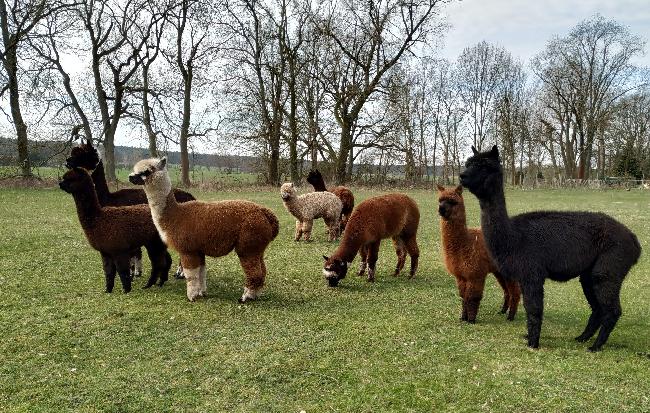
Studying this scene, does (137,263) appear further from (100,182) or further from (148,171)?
(148,171)

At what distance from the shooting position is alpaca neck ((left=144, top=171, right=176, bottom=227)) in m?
6.71

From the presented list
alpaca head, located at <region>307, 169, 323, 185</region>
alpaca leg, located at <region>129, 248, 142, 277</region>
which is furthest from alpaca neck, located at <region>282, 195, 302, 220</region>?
alpaca leg, located at <region>129, 248, 142, 277</region>

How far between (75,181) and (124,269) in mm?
1433

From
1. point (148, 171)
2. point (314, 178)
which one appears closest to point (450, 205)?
point (148, 171)

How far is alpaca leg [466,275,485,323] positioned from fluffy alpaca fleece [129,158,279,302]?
2.70 m

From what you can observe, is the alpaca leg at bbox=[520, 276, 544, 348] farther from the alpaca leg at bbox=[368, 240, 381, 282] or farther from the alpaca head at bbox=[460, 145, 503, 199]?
the alpaca leg at bbox=[368, 240, 381, 282]

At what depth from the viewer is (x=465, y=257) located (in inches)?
241

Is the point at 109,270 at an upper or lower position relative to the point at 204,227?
lower

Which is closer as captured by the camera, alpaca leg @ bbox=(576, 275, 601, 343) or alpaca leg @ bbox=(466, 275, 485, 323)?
alpaca leg @ bbox=(576, 275, 601, 343)

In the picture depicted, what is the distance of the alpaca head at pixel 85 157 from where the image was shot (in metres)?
8.43

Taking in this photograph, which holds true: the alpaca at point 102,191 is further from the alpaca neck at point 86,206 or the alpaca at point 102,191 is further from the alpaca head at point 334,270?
the alpaca head at point 334,270

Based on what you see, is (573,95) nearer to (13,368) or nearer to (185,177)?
(185,177)

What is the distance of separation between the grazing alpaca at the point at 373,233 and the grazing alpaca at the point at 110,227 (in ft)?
9.30

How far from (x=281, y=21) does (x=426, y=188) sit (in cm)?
1641
